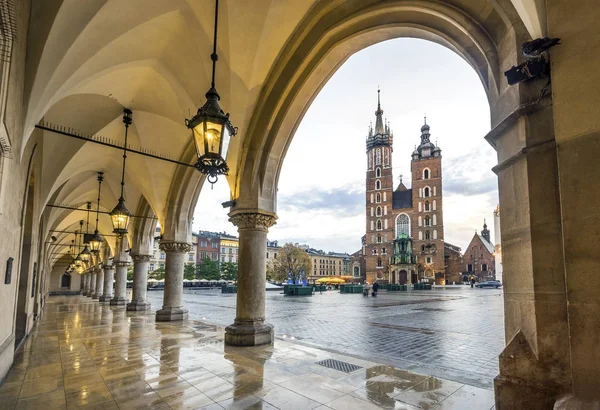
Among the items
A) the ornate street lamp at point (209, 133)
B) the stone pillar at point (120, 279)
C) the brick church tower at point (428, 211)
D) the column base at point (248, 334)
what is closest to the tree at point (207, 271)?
the brick church tower at point (428, 211)

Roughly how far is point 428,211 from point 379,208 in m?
9.63

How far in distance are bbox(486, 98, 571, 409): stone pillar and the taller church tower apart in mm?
62025

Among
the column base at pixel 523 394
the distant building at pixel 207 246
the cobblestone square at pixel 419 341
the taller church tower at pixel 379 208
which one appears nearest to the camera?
the column base at pixel 523 394

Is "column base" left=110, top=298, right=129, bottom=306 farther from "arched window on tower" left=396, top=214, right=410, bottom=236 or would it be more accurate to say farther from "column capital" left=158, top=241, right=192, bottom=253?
"arched window on tower" left=396, top=214, right=410, bottom=236

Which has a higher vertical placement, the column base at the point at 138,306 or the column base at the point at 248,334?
the column base at the point at 248,334

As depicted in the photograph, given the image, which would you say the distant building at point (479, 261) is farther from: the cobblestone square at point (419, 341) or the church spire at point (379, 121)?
the cobblestone square at point (419, 341)

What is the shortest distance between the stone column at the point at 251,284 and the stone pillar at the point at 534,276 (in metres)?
5.11

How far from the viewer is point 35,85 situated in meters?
4.69

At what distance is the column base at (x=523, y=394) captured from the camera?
2.63 m

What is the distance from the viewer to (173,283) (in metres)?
11.4

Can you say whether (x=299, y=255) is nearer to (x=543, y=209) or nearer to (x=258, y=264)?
(x=258, y=264)

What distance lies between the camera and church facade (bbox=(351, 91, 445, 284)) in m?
58.2

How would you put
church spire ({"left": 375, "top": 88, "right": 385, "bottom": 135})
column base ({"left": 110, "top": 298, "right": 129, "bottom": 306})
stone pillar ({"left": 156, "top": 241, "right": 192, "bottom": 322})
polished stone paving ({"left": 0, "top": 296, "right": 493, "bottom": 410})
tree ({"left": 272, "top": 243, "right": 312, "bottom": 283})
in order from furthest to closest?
church spire ({"left": 375, "top": 88, "right": 385, "bottom": 135})
tree ({"left": 272, "top": 243, "right": 312, "bottom": 283})
column base ({"left": 110, "top": 298, "right": 129, "bottom": 306})
stone pillar ({"left": 156, "top": 241, "right": 192, "bottom": 322})
polished stone paving ({"left": 0, "top": 296, "right": 493, "bottom": 410})

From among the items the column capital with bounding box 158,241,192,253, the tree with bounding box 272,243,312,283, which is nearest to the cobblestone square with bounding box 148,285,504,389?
the column capital with bounding box 158,241,192,253
